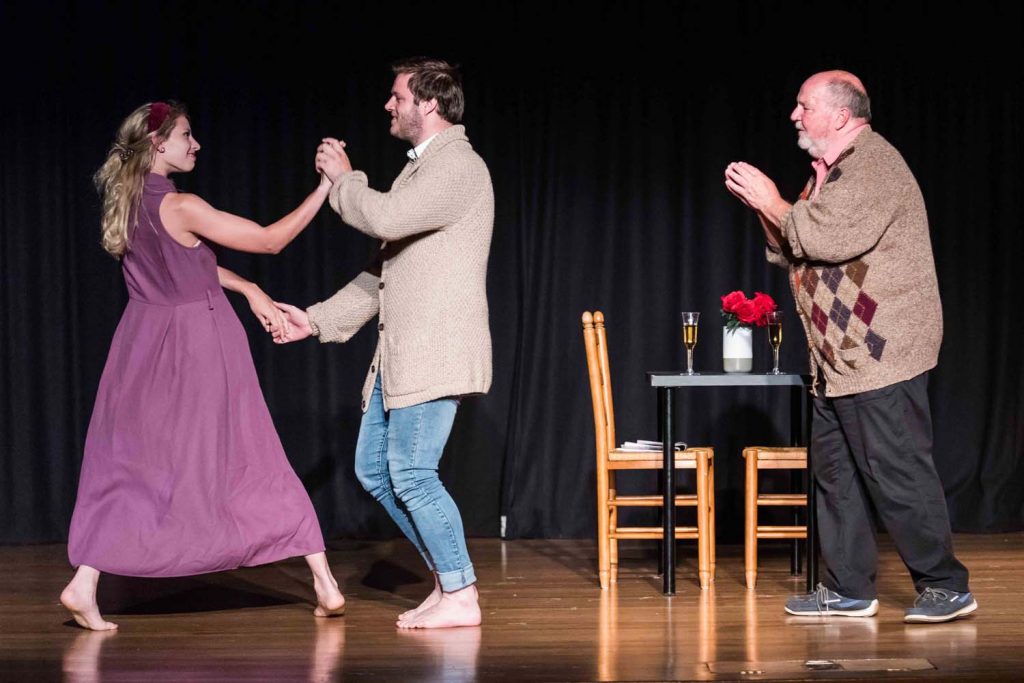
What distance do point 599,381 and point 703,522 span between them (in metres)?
0.62

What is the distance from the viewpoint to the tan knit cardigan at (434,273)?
3.67 m

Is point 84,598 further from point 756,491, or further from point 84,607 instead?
point 756,491

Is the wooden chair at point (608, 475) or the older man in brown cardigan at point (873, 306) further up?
the older man in brown cardigan at point (873, 306)

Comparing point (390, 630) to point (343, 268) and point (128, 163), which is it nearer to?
point (128, 163)

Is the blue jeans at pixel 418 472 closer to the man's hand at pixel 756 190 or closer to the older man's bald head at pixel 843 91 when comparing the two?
the man's hand at pixel 756 190

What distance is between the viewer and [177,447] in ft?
13.0

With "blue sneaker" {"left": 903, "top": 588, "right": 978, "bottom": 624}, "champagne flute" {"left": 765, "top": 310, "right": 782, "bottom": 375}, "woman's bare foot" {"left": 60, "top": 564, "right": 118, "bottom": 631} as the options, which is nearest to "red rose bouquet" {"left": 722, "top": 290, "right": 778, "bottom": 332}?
"champagne flute" {"left": 765, "top": 310, "right": 782, "bottom": 375}

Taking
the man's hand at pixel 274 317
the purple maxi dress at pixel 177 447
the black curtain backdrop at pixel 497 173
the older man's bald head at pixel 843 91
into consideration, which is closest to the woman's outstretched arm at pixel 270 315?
the man's hand at pixel 274 317

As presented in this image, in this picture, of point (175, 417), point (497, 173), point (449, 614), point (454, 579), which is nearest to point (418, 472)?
point (454, 579)

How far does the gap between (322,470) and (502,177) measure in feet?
5.28

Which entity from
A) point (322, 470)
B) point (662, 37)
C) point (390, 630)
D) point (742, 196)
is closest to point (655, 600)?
point (390, 630)

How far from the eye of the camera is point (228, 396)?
4027 mm

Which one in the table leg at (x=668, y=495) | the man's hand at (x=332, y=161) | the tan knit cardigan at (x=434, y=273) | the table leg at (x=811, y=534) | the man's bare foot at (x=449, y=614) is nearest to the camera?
the tan knit cardigan at (x=434, y=273)

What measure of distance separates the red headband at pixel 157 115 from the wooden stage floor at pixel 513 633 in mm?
1569
